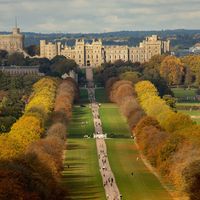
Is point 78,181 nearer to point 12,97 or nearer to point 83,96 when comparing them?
point 12,97

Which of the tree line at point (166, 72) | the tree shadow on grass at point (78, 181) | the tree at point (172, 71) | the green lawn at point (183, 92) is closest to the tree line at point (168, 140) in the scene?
the tree shadow on grass at point (78, 181)

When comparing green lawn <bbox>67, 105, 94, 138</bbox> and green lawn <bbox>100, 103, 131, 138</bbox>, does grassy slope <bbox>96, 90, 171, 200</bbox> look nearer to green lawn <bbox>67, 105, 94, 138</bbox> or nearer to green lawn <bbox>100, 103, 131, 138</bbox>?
green lawn <bbox>100, 103, 131, 138</bbox>

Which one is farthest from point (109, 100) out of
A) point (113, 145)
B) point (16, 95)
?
point (113, 145)

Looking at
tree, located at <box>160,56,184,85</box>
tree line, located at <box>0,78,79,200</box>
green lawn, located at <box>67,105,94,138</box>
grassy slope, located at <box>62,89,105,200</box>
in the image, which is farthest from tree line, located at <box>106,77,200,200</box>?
tree, located at <box>160,56,184,85</box>

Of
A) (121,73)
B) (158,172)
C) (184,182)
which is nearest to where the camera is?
(184,182)

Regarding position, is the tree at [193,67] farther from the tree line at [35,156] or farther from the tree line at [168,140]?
the tree line at [35,156]

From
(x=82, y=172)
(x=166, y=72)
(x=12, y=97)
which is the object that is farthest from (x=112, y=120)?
(x=166, y=72)

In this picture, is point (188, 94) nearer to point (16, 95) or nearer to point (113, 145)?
point (16, 95)
